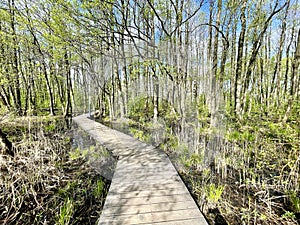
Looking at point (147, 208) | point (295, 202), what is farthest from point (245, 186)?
point (147, 208)

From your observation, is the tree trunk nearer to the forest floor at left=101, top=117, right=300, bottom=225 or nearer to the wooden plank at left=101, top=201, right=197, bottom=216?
the wooden plank at left=101, top=201, right=197, bottom=216

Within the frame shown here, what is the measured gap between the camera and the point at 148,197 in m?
2.46

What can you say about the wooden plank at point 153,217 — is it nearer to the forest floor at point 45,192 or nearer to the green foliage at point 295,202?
the forest floor at point 45,192

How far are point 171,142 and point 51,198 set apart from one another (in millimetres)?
3577

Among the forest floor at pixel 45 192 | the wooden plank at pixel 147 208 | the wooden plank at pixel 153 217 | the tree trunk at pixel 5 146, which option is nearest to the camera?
the wooden plank at pixel 153 217

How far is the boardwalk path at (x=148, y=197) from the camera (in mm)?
2044

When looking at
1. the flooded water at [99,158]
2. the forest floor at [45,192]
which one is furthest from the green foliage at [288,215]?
the flooded water at [99,158]

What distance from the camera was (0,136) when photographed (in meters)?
3.50

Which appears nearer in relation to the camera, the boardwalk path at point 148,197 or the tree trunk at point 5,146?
the boardwalk path at point 148,197

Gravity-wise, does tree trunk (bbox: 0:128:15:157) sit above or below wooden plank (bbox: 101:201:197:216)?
above

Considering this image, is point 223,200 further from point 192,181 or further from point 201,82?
point 201,82

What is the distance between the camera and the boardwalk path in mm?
2044

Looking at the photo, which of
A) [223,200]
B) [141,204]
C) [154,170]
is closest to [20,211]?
[141,204]

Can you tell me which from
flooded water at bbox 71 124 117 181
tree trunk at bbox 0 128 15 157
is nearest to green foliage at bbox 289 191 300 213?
flooded water at bbox 71 124 117 181
